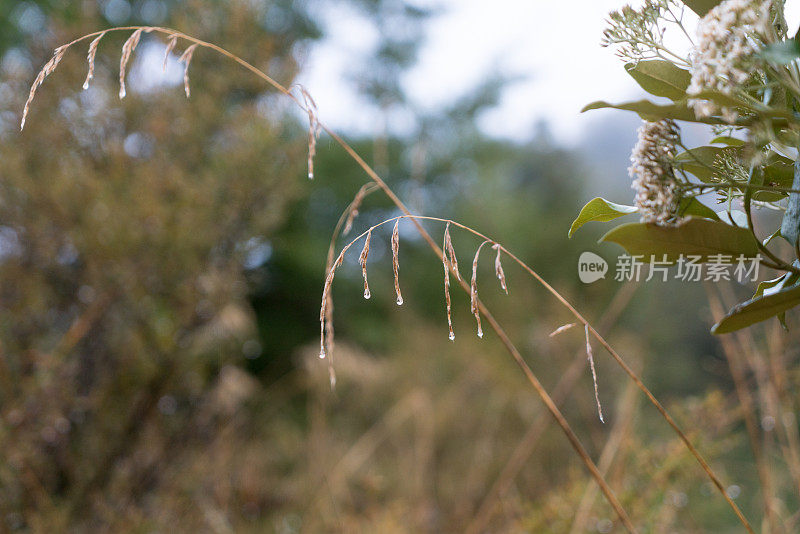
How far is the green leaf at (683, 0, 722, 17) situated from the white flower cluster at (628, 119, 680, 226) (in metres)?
0.06

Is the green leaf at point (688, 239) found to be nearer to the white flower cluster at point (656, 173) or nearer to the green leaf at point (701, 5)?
the white flower cluster at point (656, 173)

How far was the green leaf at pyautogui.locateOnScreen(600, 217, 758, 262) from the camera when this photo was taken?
29 centimetres

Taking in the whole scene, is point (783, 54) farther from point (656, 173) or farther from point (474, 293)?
point (474, 293)

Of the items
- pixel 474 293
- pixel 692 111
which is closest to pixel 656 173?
pixel 692 111

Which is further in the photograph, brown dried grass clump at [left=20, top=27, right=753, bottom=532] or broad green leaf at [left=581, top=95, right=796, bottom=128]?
brown dried grass clump at [left=20, top=27, right=753, bottom=532]

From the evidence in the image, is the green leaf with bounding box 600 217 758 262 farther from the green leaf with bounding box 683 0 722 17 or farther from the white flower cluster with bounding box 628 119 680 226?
the green leaf with bounding box 683 0 722 17

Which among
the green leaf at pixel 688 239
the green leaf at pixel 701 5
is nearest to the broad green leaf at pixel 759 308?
the green leaf at pixel 688 239

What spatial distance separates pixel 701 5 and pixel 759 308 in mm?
157

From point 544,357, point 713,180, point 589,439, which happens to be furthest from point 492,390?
point 713,180

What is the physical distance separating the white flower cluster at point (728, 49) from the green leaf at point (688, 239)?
56 millimetres

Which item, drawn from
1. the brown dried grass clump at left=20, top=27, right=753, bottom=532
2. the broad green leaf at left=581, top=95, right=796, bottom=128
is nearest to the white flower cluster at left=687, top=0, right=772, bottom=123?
the broad green leaf at left=581, top=95, right=796, bottom=128

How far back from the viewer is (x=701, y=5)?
31 cm

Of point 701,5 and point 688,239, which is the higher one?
point 701,5

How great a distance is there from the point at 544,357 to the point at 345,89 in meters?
2.39
